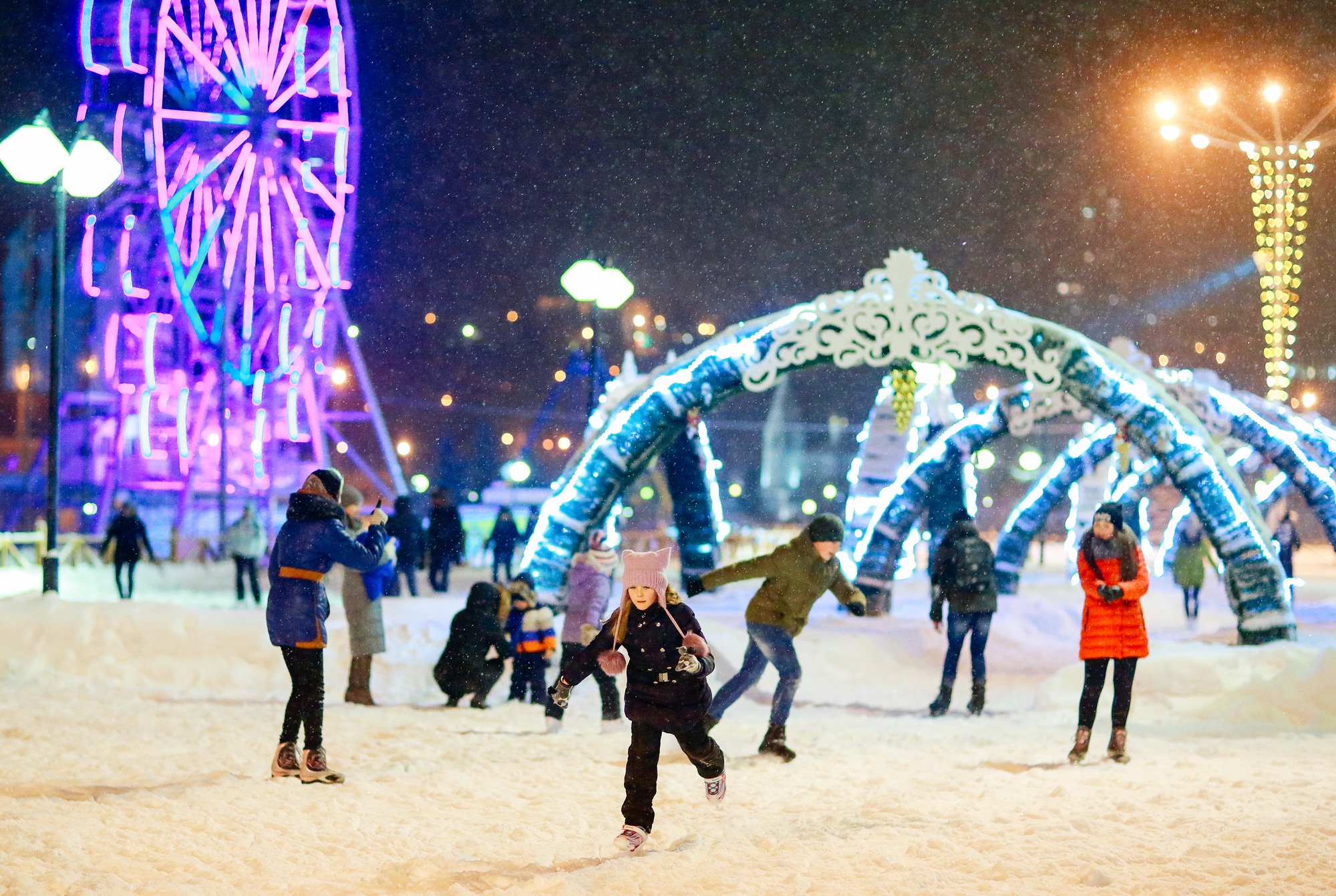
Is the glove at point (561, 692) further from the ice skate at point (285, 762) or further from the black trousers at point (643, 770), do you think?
Result: the ice skate at point (285, 762)

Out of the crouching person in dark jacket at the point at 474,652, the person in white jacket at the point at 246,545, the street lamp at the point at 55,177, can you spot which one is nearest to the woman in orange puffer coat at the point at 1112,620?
the crouching person in dark jacket at the point at 474,652

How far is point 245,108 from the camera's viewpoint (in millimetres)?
28375

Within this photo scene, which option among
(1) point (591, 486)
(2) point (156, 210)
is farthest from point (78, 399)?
(1) point (591, 486)

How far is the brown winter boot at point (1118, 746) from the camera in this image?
820 cm

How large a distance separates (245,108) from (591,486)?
17.6 meters

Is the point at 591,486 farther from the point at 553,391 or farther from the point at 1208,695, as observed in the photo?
the point at 553,391

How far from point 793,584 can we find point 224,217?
24.2m

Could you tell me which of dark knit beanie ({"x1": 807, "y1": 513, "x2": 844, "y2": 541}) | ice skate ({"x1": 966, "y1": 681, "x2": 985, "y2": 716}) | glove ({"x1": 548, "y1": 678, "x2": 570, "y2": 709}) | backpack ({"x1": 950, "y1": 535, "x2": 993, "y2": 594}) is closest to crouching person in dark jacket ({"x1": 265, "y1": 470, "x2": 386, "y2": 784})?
glove ({"x1": 548, "y1": 678, "x2": 570, "y2": 709})

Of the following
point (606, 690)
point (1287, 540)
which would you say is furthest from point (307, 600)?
point (1287, 540)

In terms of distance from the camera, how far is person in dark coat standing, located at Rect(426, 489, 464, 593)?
22141 millimetres

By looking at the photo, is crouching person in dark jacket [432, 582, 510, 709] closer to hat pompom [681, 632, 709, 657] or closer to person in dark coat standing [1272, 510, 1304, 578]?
hat pompom [681, 632, 709, 657]

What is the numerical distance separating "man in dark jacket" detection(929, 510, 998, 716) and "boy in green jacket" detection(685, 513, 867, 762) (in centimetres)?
272

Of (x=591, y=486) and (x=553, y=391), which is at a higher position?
(x=553, y=391)

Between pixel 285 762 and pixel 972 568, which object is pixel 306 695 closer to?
pixel 285 762
